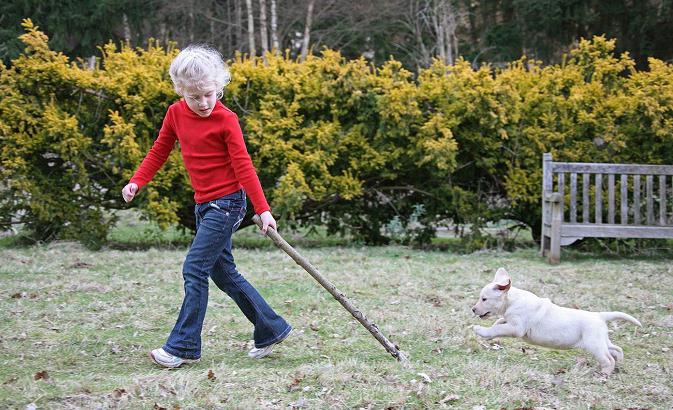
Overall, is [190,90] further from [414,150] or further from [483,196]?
[483,196]

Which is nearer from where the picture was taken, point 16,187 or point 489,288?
point 489,288

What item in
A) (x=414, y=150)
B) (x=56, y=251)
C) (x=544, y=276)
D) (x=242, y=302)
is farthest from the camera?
(x=414, y=150)

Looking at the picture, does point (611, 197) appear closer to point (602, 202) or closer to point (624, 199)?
point (624, 199)

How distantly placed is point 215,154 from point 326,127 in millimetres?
5747

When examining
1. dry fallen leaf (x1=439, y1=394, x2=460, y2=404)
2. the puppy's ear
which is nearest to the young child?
dry fallen leaf (x1=439, y1=394, x2=460, y2=404)

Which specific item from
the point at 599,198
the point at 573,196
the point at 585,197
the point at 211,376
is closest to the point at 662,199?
the point at 599,198

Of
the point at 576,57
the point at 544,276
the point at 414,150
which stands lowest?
the point at 544,276

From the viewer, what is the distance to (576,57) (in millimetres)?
10688

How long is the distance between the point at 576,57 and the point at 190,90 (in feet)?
25.3

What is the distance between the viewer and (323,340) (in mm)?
5379

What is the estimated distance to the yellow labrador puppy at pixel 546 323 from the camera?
4.56 meters

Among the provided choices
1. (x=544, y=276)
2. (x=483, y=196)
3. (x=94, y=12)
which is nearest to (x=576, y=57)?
(x=483, y=196)

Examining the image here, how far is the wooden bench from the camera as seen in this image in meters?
9.19

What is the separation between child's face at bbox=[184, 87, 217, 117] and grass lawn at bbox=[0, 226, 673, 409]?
1.49 meters
